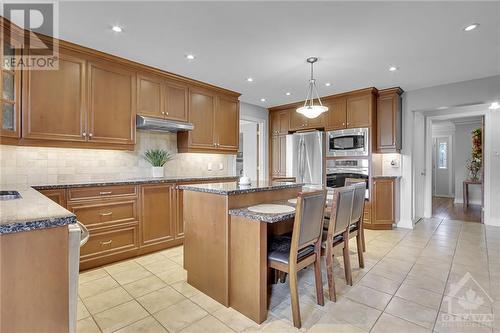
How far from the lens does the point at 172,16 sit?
228 cm

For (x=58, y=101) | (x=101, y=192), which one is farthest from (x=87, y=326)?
(x=58, y=101)

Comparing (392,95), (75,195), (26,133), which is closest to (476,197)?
(392,95)

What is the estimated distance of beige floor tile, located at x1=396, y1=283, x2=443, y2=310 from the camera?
6.76 feet

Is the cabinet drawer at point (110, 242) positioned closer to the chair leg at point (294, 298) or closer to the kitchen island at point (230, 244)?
the kitchen island at point (230, 244)

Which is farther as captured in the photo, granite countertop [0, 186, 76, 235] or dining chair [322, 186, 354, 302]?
dining chair [322, 186, 354, 302]

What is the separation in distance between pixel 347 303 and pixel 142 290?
177 cm

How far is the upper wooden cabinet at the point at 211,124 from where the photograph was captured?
4066mm

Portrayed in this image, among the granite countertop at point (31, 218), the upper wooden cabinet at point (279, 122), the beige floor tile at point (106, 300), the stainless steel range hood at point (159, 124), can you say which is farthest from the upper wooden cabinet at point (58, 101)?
the upper wooden cabinet at point (279, 122)

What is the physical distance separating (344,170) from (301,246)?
10.9ft

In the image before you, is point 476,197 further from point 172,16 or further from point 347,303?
point 172,16

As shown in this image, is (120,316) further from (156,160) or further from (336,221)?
(156,160)

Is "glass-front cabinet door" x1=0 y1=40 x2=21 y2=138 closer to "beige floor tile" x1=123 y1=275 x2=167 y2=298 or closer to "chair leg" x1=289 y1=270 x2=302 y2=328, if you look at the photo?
"beige floor tile" x1=123 y1=275 x2=167 y2=298

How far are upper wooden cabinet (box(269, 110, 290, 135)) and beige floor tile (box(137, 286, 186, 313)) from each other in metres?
4.29

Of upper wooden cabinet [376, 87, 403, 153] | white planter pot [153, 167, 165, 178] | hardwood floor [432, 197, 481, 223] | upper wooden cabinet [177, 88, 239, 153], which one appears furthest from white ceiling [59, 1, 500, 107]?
hardwood floor [432, 197, 481, 223]
